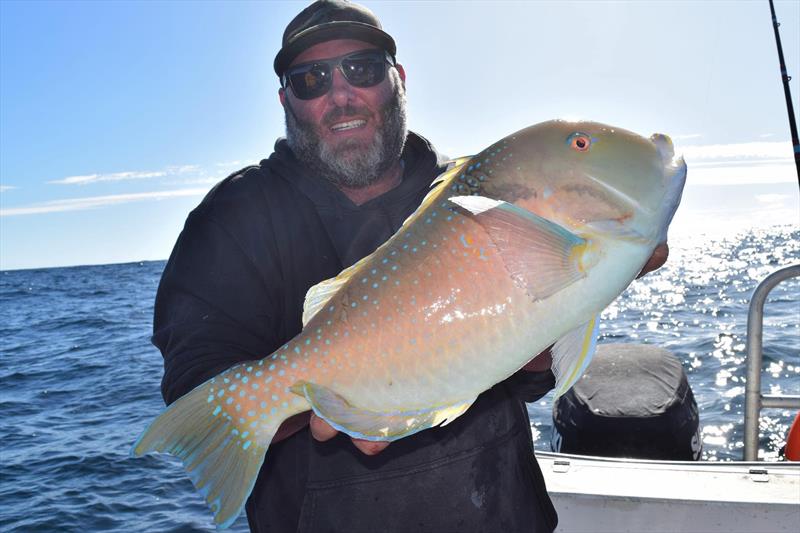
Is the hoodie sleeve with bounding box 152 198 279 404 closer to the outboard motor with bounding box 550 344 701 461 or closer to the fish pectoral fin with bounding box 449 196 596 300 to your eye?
the fish pectoral fin with bounding box 449 196 596 300

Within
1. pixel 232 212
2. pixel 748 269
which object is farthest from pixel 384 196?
pixel 748 269

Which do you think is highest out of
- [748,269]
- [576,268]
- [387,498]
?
[576,268]

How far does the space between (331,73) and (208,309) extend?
4.58 feet

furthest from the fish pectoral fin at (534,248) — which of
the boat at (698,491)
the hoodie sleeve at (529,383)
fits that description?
the boat at (698,491)

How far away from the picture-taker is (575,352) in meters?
2.18

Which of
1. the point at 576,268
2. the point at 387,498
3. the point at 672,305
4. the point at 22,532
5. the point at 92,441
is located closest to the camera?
the point at 576,268

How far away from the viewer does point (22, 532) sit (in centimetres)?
825

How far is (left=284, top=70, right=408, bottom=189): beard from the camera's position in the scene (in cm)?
333

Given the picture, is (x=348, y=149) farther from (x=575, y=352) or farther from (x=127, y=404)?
(x=127, y=404)

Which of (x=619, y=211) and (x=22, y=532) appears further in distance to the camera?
(x=22, y=532)

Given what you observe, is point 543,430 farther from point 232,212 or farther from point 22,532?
point 232,212

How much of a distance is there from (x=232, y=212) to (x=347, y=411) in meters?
1.25

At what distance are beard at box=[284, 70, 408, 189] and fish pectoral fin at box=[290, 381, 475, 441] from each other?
1.55 metres

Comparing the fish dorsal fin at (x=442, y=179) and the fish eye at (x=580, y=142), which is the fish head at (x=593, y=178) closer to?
the fish eye at (x=580, y=142)
